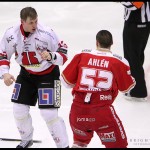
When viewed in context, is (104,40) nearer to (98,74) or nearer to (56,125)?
(98,74)

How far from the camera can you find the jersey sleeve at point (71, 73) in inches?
123

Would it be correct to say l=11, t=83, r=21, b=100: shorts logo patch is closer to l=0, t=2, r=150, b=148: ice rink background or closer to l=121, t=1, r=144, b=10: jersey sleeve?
l=0, t=2, r=150, b=148: ice rink background

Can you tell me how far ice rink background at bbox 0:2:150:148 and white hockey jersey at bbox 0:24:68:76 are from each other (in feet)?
2.37

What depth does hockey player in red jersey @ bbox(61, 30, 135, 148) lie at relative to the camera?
10.0ft

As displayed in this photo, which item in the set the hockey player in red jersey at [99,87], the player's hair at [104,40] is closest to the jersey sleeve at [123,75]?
the hockey player in red jersey at [99,87]

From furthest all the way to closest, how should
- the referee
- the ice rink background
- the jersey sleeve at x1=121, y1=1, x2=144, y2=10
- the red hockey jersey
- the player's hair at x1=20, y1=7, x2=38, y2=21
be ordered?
the referee, the jersey sleeve at x1=121, y1=1, x2=144, y2=10, the ice rink background, the player's hair at x1=20, y1=7, x2=38, y2=21, the red hockey jersey

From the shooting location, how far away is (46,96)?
3.40 metres

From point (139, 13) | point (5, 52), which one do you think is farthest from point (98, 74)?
point (139, 13)

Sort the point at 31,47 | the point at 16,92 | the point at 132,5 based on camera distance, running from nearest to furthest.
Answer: the point at 31,47, the point at 16,92, the point at 132,5

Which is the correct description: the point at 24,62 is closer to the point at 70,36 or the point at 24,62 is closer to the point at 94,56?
the point at 94,56

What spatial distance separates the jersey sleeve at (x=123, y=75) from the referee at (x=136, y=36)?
4.23ft

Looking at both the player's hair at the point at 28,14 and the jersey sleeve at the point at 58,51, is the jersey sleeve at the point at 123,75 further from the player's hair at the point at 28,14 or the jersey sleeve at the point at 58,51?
the player's hair at the point at 28,14

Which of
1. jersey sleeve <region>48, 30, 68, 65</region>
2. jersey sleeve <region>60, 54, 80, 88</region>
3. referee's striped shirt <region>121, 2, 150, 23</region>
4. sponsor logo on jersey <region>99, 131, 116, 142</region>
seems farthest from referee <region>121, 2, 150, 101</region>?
sponsor logo on jersey <region>99, 131, 116, 142</region>

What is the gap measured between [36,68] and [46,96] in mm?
223
